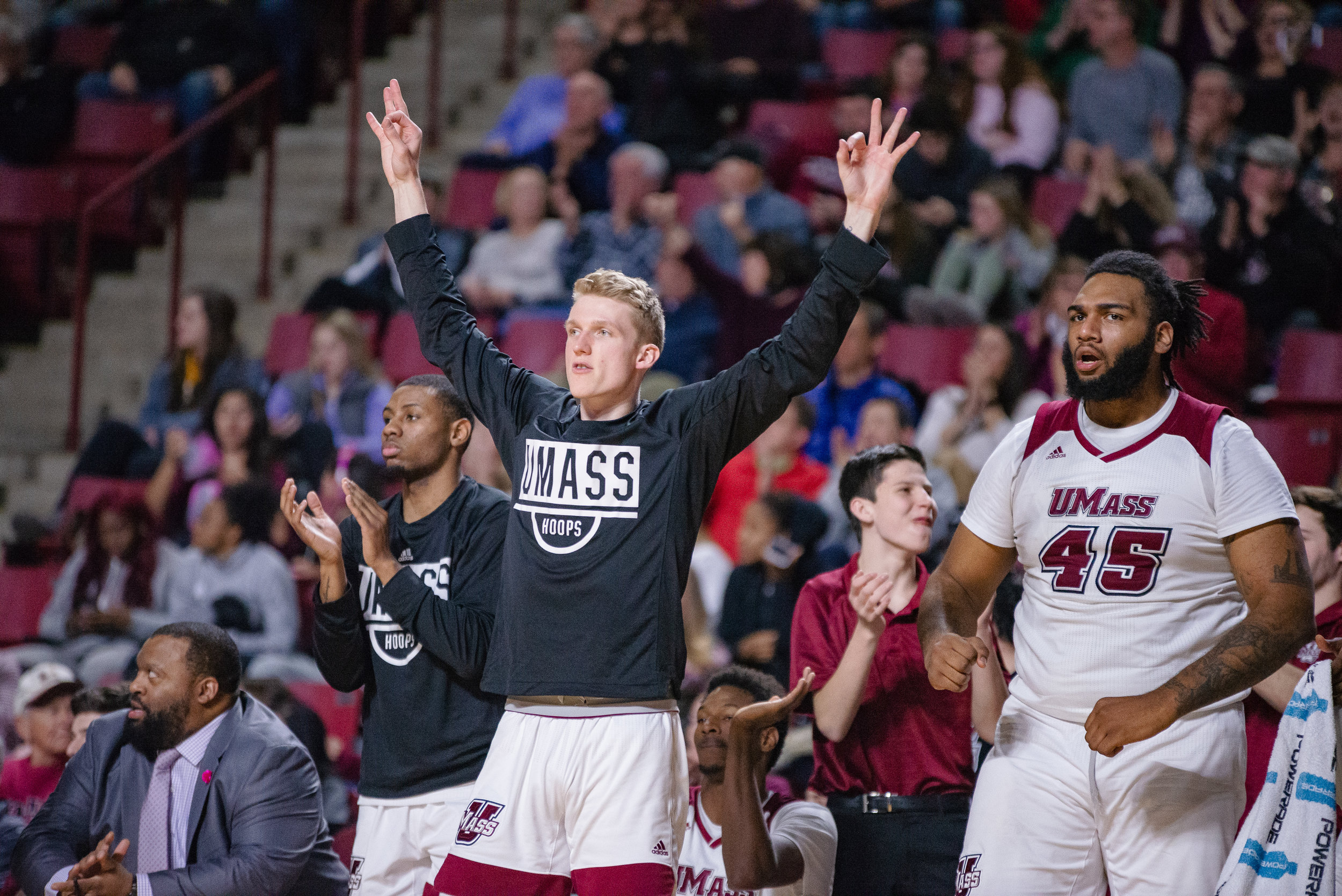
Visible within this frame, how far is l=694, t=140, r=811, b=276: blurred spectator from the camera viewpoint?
8969mm

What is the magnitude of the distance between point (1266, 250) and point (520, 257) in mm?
4164

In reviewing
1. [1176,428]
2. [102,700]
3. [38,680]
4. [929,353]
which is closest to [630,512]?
[1176,428]

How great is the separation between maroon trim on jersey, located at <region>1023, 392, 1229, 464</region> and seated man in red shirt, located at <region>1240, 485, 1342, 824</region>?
0.81m

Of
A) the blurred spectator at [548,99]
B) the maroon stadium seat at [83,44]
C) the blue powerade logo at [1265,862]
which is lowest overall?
the blue powerade logo at [1265,862]

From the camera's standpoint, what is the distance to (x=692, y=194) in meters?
9.66

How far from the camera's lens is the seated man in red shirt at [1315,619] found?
4.04 metres

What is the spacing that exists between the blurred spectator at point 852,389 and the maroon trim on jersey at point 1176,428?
3.95 metres

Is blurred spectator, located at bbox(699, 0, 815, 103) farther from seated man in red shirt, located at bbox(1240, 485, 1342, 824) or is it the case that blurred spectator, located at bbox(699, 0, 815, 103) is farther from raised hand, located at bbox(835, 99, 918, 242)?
raised hand, located at bbox(835, 99, 918, 242)

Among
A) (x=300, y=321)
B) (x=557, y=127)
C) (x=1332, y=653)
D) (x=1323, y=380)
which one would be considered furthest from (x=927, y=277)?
(x=1332, y=653)

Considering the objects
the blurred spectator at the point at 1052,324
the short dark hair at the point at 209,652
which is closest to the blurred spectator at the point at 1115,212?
the blurred spectator at the point at 1052,324

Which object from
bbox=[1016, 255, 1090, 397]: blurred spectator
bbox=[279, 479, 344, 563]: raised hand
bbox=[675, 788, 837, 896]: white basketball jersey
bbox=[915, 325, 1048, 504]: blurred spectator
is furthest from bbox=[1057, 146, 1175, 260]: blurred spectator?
bbox=[279, 479, 344, 563]: raised hand

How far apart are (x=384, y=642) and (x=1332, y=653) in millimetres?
2470

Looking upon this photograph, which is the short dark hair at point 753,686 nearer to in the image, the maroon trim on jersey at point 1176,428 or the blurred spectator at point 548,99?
the maroon trim on jersey at point 1176,428

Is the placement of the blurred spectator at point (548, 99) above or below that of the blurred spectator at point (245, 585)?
above
